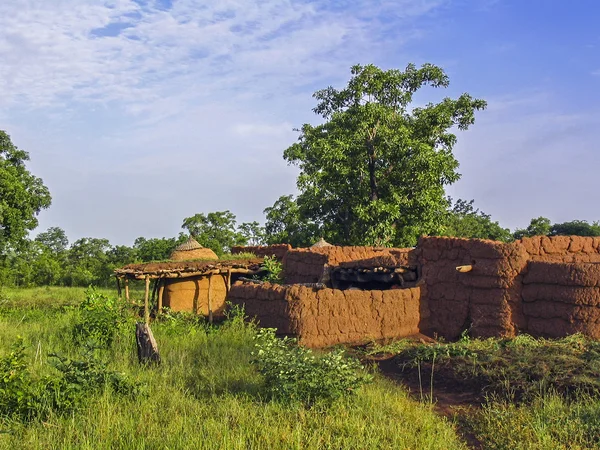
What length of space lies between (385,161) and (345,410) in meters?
16.2

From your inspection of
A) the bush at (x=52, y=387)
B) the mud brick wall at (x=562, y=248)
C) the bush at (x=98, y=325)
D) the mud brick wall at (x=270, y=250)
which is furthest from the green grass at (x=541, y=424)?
the mud brick wall at (x=270, y=250)

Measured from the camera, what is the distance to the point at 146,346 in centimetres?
825

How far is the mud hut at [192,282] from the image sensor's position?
15.7 metres

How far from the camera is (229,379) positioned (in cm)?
708

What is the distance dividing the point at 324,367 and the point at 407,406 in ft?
2.97

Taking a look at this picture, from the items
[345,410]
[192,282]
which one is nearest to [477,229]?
[192,282]

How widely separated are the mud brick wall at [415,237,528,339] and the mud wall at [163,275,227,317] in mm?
6179

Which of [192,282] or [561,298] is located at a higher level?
[561,298]

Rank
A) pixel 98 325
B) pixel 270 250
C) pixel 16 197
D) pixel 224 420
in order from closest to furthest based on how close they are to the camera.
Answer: pixel 224 420 → pixel 98 325 → pixel 270 250 → pixel 16 197

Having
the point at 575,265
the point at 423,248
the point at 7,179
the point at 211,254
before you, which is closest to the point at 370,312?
the point at 423,248

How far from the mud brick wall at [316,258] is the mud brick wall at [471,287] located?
2.36 meters

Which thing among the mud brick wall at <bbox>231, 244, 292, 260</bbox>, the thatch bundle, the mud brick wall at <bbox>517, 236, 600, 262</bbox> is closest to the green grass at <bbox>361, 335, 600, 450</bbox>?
the mud brick wall at <bbox>517, 236, 600, 262</bbox>

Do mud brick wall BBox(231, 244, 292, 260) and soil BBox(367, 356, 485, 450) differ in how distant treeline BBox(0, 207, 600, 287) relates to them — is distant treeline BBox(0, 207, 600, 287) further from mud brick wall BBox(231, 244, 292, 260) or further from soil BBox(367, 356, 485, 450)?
soil BBox(367, 356, 485, 450)

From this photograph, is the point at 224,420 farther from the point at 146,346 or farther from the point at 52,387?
the point at 146,346
